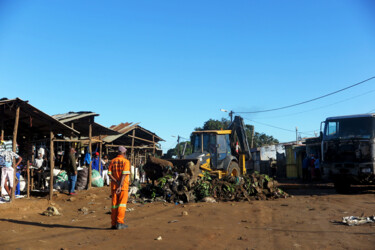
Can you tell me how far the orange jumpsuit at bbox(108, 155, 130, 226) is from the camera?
6.77 meters

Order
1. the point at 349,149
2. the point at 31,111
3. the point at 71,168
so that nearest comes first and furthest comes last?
the point at 31,111 < the point at 71,168 < the point at 349,149

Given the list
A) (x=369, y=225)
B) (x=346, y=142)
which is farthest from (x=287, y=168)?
(x=369, y=225)

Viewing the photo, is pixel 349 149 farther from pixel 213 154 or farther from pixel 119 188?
pixel 119 188

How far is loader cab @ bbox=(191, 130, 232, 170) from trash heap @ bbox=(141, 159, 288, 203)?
1422mm

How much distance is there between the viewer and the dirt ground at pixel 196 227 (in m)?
5.57

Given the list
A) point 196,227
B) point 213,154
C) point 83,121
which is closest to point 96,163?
point 83,121

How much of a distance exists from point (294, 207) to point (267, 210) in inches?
38.8

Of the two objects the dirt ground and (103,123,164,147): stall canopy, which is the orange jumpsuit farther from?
(103,123,164,147): stall canopy

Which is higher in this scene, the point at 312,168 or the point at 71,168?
the point at 71,168

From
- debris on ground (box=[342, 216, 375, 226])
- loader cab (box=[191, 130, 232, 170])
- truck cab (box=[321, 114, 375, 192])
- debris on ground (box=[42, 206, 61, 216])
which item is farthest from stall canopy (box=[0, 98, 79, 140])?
truck cab (box=[321, 114, 375, 192])

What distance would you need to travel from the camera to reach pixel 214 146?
46.2ft

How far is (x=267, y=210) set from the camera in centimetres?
923

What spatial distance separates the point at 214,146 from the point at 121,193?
25.3 feet

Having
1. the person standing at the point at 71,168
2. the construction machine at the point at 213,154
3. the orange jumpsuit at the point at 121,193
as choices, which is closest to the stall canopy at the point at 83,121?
the person standing at the point at 71,168
